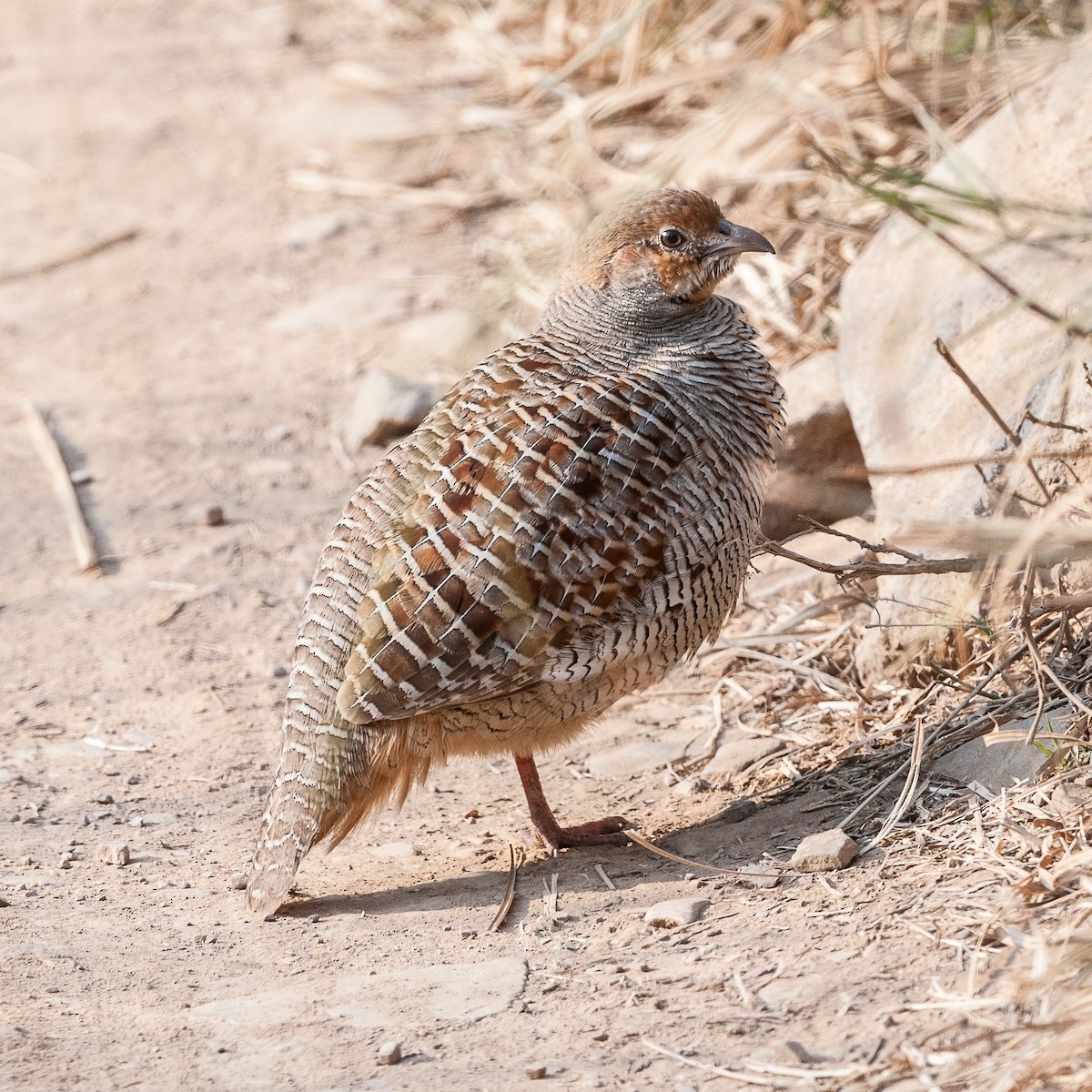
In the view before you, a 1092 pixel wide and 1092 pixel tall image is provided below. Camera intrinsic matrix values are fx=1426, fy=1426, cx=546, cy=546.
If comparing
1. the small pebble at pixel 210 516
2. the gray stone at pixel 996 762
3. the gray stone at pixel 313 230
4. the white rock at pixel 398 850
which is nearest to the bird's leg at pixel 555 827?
the white rock at pixel 398 850

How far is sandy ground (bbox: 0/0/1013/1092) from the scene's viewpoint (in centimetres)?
305

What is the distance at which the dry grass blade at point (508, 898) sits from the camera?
364 cm

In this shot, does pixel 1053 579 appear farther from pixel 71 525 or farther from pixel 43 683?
pixel 71 525

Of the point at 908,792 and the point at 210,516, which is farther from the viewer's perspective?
the point at 210,516

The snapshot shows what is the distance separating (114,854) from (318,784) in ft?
2.53

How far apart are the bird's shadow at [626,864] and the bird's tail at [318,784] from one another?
0.15 metres

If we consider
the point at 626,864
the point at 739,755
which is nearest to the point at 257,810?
the point at 626,864

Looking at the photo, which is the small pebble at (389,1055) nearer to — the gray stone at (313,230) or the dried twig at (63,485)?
the dried twig at (63,485)

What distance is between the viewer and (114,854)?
407cm

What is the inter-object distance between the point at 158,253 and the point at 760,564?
4.62 metres

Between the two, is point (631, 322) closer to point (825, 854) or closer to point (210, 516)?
point (825, 854)

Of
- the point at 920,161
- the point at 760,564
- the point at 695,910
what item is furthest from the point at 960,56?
the point at 695,910

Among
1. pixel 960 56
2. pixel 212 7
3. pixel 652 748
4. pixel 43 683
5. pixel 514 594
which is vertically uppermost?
pixel 212 7

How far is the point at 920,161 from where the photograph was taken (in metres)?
6.19
